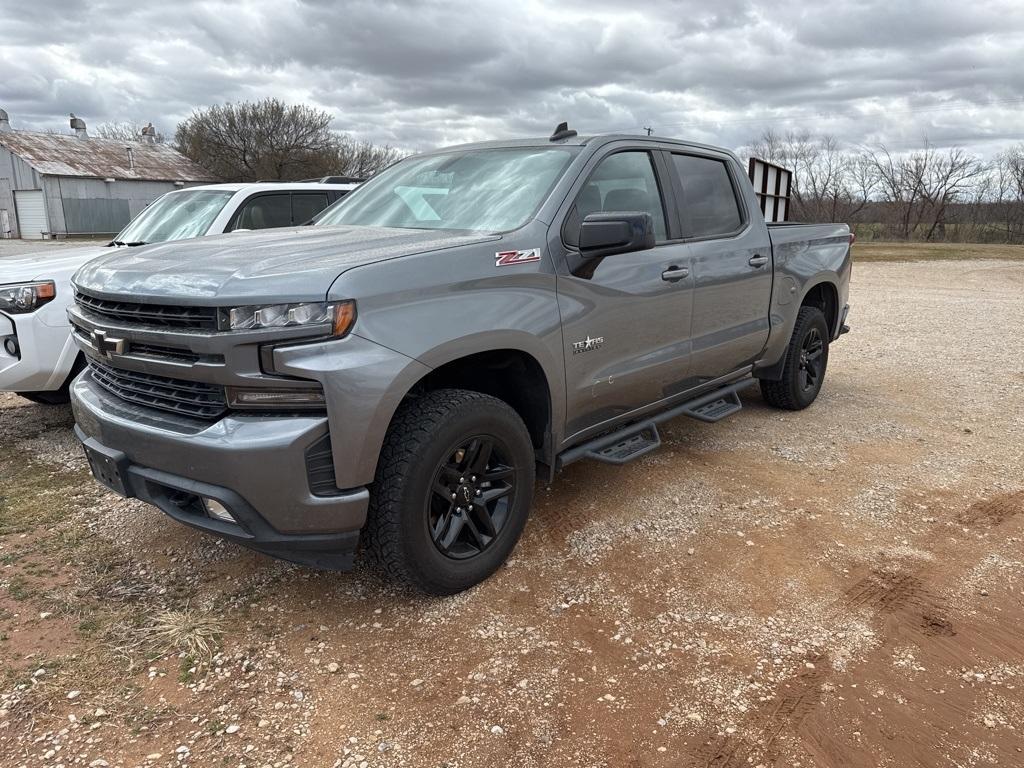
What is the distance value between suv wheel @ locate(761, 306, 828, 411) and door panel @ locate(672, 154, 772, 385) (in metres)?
0.70

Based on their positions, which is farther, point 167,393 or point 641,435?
point 641,435

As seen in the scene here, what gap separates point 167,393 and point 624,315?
6.84ft

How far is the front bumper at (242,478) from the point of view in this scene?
251 cm

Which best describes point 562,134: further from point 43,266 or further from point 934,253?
point 934,253

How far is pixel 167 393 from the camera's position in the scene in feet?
9.15

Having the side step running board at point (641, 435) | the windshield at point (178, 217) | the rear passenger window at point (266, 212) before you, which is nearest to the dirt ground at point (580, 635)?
the side step running board at point (641, 435)

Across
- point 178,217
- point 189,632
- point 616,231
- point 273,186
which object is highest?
point 273,186

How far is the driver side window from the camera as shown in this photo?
368 cm

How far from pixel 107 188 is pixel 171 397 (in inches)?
1726

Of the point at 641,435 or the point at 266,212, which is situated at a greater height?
the point at 266,212

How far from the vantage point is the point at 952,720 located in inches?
96.1

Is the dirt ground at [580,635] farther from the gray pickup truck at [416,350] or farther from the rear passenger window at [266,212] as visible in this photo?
the rear passenger window at [266,212]

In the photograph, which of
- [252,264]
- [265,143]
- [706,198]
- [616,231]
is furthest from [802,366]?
[265,143]

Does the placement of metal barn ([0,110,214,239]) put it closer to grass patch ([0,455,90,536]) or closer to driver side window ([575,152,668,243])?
grass patch ([0,455,90,536])
